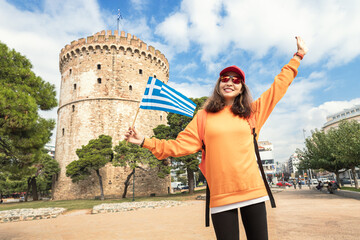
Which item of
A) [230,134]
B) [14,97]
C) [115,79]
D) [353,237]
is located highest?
[115,79]

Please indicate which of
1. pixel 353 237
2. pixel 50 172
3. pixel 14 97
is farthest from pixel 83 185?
pixel 353 237

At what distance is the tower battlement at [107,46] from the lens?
86.1ft

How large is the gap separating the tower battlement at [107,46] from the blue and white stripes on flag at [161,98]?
25.3 meters

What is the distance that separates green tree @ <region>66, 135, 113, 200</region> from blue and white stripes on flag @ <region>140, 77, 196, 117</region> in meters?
19.1

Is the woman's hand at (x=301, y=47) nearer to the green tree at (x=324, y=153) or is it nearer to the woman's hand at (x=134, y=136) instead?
the woman's hand at (x=134, y=136)

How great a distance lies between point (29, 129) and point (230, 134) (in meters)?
7.87

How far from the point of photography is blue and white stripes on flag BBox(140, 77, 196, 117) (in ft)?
11.3

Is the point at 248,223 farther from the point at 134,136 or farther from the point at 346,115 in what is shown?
the point at 346,115

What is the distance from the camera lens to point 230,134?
5.87 ft

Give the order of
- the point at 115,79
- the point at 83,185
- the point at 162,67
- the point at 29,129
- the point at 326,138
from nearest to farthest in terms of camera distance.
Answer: the point at 29,129 → the point at 326,138 → the point at 83,185 → the point at 115,79 → the point at 162,67

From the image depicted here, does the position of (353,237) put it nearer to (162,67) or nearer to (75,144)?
(75,144)

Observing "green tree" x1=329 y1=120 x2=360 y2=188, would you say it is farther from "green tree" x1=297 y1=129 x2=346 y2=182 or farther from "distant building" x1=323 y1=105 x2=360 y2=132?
"distant building" x1=323 y1=105 x2=360 y2=132

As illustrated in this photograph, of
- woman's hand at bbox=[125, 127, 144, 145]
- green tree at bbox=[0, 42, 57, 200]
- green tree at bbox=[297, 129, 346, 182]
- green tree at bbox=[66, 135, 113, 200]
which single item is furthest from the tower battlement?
woman's hand at bbox=[125, 127, 144, 145]

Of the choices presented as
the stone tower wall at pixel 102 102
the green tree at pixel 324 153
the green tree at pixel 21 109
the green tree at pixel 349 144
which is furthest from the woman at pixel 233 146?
the stone tower wall at pixel 102 102
